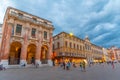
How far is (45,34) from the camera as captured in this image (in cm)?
2941

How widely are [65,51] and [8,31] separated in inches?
876

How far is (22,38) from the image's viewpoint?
2398 centimetres

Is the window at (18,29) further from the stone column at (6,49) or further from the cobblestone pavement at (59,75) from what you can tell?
the cobblestone pavement at (59,75)

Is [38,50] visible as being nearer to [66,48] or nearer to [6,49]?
[6,49]

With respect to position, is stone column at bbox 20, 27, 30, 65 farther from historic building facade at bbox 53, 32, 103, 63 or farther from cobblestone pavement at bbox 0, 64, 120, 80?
historic building facade at bbox 53, 32, 103, 63

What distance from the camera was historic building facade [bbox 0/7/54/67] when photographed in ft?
72.7

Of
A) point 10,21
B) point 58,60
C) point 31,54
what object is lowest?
point 58,60

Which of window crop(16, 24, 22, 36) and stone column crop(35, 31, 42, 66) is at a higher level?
window crop(16, 24, 22, 36)

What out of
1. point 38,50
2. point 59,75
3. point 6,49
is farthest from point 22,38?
point 59,75

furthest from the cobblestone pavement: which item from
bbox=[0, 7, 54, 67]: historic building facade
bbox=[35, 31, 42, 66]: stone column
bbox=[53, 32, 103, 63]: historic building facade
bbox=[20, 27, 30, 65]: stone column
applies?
bbox=[53, 32, 103, 63]: historic building facade

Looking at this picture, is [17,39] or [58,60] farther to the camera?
[58,60]

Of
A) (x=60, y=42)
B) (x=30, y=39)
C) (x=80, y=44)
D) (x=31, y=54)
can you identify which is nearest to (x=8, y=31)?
(x=30, y=39)

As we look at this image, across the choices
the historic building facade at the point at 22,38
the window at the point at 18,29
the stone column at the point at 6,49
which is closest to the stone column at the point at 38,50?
the historic building facade at the point at 22,38

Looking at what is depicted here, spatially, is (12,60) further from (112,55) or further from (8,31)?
(112,55)
